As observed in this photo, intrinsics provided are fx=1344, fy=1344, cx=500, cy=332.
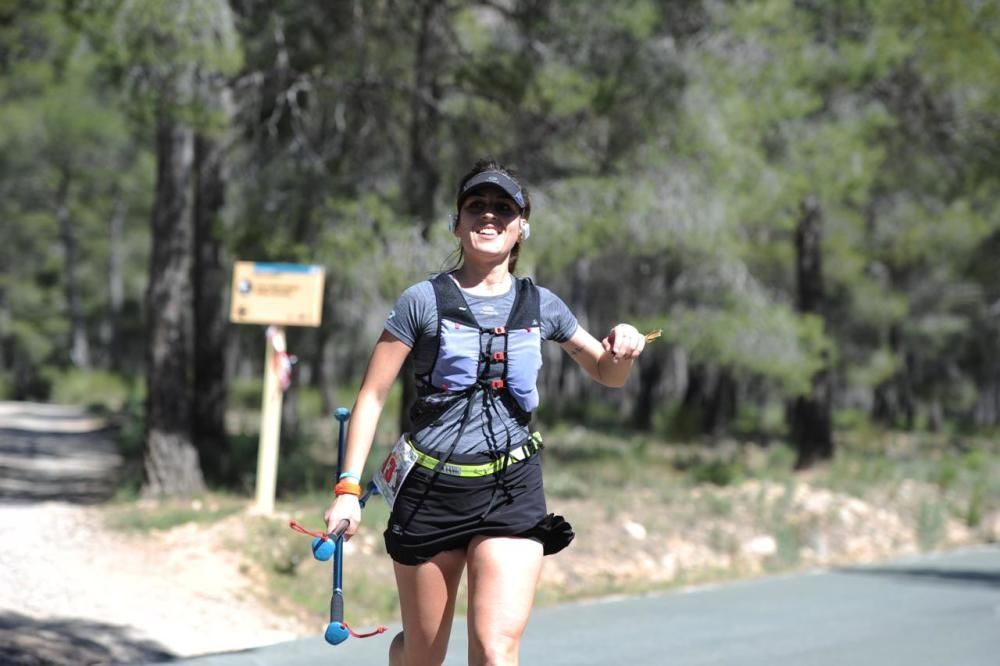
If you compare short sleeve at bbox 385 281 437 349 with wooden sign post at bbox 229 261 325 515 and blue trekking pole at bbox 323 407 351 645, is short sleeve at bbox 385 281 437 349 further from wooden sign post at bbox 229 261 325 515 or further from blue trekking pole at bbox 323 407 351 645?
wooden sign post at bbox 229 261 325 515

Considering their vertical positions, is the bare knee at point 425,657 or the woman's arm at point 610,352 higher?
the woman's arm at point 610,352

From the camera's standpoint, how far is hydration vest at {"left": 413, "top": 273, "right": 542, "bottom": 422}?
4.03m

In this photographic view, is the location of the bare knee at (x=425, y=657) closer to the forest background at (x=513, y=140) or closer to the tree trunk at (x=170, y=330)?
the forest background at (x=513, y=140)

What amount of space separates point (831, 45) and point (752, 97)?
8.64 feet

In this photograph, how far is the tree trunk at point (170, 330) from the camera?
12328 mm

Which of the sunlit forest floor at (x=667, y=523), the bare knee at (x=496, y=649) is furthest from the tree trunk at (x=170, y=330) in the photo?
the bare knee at (x=496, y=649)

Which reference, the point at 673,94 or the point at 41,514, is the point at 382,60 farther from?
the point at 41,514

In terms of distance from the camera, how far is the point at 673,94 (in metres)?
14.4

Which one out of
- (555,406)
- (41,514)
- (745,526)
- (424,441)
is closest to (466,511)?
(424,441)

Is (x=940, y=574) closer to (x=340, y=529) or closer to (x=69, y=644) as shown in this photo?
(x=69, y=644)

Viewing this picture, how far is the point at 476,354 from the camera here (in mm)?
4035

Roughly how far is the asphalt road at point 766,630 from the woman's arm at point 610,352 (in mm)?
3159

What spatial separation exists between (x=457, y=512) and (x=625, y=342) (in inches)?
28.4

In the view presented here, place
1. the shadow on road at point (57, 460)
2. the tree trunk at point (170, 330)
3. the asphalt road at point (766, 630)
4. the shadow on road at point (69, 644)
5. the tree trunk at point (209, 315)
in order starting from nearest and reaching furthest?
the shadow on road at point (69, 644)
the asphalt road at point (766, 630)
the tree trunk at point (170, 330)
the shadow on road at point (57, 460)
the tree trunk at point (209, 315)
